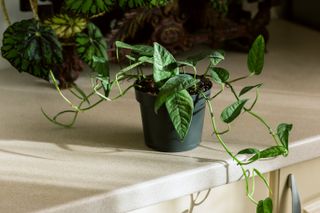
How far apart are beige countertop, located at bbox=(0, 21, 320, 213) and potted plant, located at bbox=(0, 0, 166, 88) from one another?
7 centimetres

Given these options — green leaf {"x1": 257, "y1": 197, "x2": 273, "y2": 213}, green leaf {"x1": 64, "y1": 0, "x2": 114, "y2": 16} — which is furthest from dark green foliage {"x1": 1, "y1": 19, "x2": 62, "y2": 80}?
green leaf {"x1": 257, "y1": 197, "x2": 273, "y2": 213}

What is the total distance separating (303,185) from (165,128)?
0.27m

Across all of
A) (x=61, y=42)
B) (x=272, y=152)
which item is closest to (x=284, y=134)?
(x=272, y=152)

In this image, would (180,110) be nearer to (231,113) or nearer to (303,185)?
(231,113)

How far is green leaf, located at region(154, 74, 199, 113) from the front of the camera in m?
0.91

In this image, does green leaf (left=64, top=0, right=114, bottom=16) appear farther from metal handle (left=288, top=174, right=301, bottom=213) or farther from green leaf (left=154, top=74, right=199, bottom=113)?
metal handle (left=288, top=174, right=301, bottom=213)

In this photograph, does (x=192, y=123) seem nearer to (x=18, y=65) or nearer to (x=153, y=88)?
(x=153, y=88)

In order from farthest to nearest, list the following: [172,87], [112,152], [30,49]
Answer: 1. [30,49]
2. [112,152]
3. [172,87]

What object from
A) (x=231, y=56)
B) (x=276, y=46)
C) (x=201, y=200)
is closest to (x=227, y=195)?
(x=201, y=200)

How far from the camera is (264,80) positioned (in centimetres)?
134

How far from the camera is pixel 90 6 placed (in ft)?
3.43

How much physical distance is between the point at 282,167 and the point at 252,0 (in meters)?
0.63

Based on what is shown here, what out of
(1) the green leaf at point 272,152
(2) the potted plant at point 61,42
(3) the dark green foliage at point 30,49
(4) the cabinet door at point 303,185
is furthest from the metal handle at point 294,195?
(3) the dark green foliage at point 30,49

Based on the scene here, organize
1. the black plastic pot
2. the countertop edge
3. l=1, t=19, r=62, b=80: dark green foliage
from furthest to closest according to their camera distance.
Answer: l=1, t=19, r=62, b=80: dark green foliage, the black plastic pot, the countertop edge
